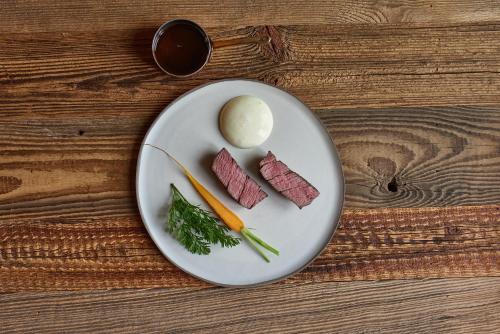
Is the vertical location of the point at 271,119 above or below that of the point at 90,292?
above

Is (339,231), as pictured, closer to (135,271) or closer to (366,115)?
(366,115)

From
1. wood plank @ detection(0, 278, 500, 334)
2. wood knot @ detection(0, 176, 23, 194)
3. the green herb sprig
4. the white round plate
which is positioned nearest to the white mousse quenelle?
the white round plate

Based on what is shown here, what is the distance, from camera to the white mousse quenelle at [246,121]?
5.22 feet

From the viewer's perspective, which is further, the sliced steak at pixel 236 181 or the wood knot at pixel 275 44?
the wood knot at pixel 275 44

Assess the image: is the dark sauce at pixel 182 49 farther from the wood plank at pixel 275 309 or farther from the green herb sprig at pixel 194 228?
the wood plank at pixel 275 309

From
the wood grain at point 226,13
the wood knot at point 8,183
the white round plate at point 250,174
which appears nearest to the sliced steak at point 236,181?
the white round plate at point 250,174

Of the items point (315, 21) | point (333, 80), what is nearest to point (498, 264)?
point (333, 80)

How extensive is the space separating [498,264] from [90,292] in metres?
1.42

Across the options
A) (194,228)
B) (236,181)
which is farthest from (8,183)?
(236,181)

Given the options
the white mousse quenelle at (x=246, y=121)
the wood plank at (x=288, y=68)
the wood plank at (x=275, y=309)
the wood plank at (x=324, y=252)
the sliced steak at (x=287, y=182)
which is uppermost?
the wood plank at (x=288, y=68)

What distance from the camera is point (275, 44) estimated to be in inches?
66.6

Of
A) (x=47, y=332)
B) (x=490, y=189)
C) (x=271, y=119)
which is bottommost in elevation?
(x=47, y=332)

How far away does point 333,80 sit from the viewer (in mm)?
1689

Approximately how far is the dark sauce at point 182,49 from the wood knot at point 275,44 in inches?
8.5
